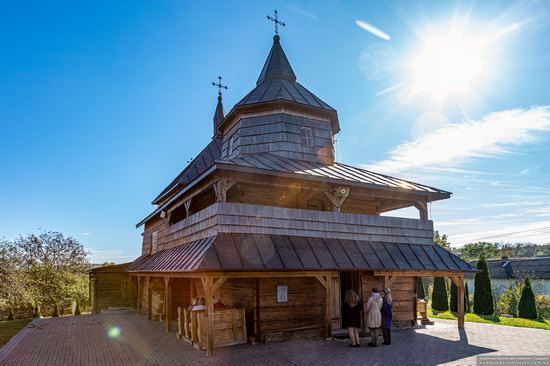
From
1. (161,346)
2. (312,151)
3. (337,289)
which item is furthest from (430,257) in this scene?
(161,346)

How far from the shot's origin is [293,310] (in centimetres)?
1130

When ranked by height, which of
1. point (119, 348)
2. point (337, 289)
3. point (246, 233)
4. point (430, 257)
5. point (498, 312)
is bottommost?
point (498, 312)

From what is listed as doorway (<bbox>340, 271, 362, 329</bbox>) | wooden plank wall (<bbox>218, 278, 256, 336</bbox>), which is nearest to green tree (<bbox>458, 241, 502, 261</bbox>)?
doorway (<bbox>340, 271, 362, 329</bbox>)

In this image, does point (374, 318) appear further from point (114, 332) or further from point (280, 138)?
point (114, 332)

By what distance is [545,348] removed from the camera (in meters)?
9.74

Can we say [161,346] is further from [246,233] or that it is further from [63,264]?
[63,264]

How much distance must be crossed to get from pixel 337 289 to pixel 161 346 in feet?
19.0

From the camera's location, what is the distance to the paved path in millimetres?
8867

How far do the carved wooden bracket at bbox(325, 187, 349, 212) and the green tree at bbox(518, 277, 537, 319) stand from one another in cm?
1403

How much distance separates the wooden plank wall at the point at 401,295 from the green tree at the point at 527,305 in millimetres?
10273

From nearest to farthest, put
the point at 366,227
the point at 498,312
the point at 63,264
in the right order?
the point at 366,227 < the point at 498,312 < the point at 63,264

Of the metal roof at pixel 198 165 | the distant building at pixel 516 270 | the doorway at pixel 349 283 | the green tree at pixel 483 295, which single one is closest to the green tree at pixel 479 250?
the distant building at pixel 516 270

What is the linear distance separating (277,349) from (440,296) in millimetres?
16875

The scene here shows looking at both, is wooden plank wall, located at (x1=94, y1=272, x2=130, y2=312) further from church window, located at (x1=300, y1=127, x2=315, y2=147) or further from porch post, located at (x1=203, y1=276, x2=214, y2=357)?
porch post, located at (x1=203, y1=276, x2=214, y2=357)
